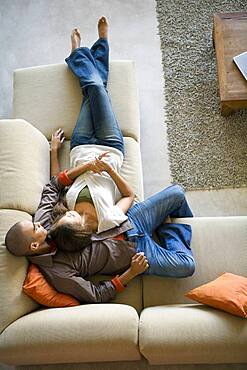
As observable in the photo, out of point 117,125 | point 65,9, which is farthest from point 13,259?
point 65,9

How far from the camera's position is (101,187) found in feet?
→ 7.23

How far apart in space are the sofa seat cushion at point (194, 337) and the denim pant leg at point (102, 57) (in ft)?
4.16

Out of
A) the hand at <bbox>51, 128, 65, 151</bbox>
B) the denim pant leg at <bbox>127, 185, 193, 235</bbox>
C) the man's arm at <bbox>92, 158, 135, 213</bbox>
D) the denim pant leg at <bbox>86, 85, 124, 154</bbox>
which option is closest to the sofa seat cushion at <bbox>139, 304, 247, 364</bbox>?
the denim pant leg at <bbox>127, 185, 193, 235</bbox>

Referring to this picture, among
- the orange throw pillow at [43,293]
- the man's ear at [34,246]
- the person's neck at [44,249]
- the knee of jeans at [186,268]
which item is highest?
the man's ear at [34,246]

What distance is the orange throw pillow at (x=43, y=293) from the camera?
1912 millimetres

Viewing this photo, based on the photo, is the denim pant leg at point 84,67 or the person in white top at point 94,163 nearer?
the person in white top at point 94,163

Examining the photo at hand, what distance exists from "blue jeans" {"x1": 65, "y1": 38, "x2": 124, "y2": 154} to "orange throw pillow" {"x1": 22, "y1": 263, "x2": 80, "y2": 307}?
0.71m

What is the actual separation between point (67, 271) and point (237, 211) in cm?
99

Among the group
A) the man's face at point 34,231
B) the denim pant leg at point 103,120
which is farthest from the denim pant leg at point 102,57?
the man's face at point 34,231

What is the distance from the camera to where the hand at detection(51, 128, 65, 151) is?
7.70 feet

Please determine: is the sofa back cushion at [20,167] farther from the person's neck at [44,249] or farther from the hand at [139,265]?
the hand at [139,265]

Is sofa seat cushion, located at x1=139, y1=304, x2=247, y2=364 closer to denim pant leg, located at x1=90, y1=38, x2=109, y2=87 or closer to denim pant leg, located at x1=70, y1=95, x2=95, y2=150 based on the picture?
denim pant leg, located at x1=70, y1=95, x2=95, y2=150

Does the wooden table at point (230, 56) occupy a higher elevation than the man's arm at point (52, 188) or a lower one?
higher

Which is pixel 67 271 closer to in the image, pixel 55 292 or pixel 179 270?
pixel 55 292
